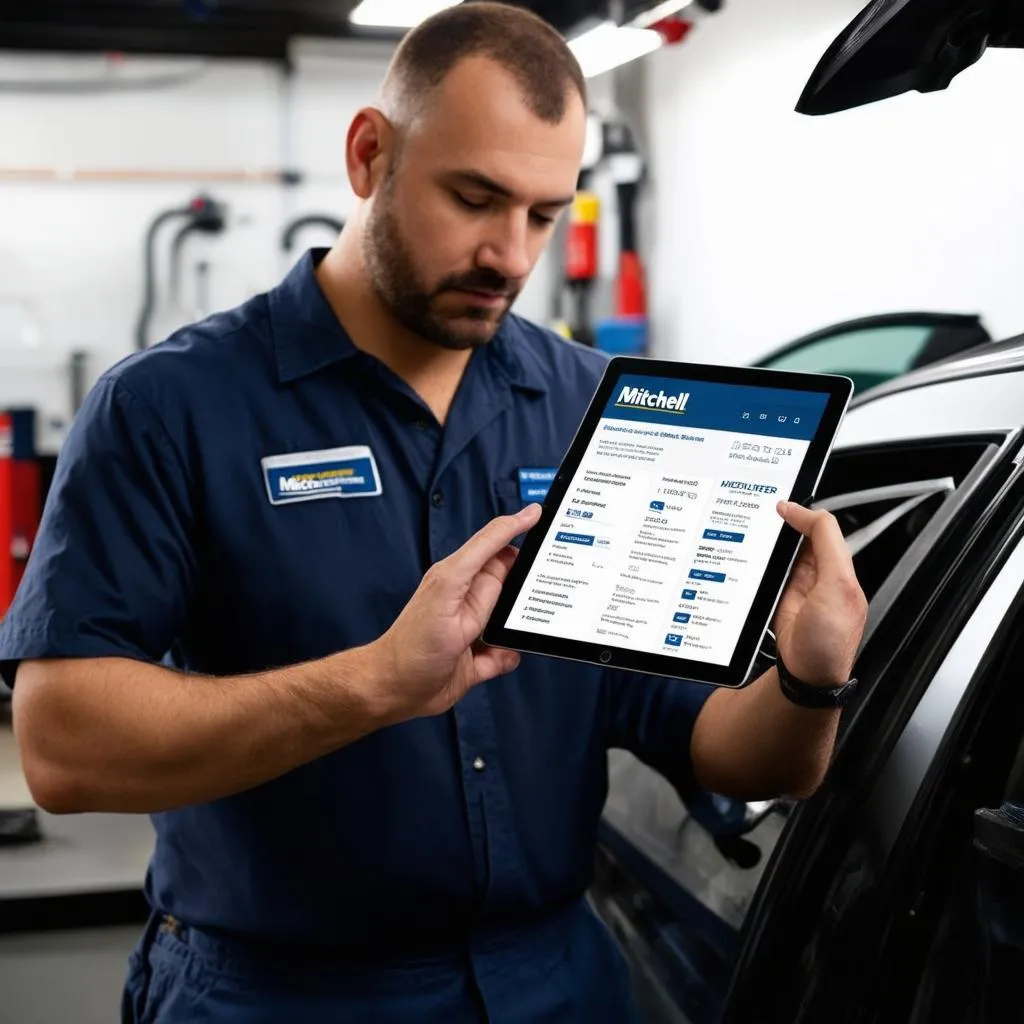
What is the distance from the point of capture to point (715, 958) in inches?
56.1

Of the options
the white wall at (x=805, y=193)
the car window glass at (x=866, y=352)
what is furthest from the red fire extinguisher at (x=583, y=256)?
the car window glass at (x=866, y=352)

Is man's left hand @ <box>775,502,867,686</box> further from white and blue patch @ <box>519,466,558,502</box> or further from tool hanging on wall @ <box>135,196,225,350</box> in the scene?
tool hanging on wall @ <box>135,196,225,350</box>

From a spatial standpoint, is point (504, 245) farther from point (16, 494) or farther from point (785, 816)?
point (16, 494)

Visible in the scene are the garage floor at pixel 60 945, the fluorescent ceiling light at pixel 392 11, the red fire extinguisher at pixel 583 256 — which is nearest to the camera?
the garage floor at pixel 60 945

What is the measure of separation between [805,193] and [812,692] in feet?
10.2

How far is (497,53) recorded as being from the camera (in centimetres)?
146

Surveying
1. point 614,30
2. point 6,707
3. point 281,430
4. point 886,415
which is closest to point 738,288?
point 614,30

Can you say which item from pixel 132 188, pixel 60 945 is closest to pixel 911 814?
pixel 60 945

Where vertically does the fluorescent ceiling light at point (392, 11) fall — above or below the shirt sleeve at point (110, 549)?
above

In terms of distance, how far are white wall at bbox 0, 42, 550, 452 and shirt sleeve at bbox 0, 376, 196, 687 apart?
488 centimetres

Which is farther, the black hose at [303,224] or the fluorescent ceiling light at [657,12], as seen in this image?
the black hose at [303,224]

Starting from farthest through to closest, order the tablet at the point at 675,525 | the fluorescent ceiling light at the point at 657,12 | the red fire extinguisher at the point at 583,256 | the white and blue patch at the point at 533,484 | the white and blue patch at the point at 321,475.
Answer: the red fire extinguisher at the point at 583,256
the fluorescent ceiling light at the point at 657,12
the white and blue patch at the point at 533,484
the white and blue patch at the point at 321,475
the tablet at the point at 675,525

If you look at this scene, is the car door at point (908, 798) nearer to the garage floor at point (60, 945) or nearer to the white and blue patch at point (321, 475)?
the white and blue patch at point (321, 475)

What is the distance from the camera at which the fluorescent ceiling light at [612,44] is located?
4.52 meters
